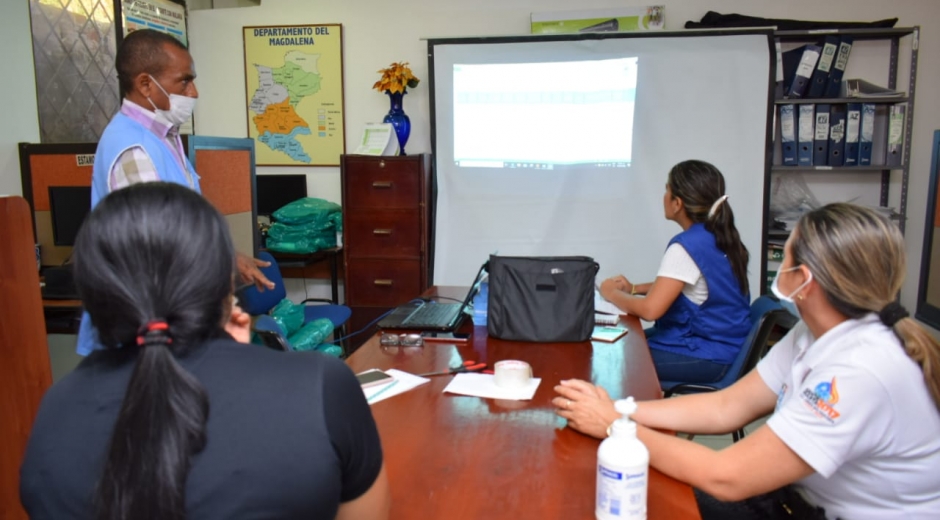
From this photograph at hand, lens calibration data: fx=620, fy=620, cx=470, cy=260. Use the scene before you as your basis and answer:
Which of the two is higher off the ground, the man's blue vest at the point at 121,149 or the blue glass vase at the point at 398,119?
the blue glass vase at the point at 398,119

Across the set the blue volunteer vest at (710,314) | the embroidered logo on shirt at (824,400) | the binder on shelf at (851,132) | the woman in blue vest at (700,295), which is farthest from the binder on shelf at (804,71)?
the embroidered logo on shirt at (824,400)

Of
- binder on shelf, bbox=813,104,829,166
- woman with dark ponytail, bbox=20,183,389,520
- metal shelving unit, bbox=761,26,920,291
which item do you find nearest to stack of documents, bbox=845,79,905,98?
metal shelving unit, bbox=761,26,920,291

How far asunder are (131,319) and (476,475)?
616mm

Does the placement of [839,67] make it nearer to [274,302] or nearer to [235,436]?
[274,302]

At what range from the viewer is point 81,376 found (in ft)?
2.53

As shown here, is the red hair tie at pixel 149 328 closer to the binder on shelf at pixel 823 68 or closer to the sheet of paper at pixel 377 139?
the sheet of paper at pixel 377 139

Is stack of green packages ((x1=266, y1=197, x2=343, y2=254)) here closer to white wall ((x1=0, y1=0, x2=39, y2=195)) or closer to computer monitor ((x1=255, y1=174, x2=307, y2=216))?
computer monitor ((x1=255, y1=174, x2=307, y2=216))

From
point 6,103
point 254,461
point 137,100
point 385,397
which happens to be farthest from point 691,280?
point 6,103

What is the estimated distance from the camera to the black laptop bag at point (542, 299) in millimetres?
1891

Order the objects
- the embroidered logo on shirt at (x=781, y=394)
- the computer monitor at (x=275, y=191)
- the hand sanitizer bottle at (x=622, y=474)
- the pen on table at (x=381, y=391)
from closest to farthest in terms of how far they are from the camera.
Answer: the hand sanitizer bottle at (x=622, y=474) → the embroidered logo on shirt at (x=781, y=394) → the pen on table at (x=381, y=391) → the computer monitor at (x=275, y=191)

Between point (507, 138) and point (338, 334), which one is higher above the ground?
point (507, 138)

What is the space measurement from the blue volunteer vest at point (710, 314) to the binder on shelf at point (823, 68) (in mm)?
1932

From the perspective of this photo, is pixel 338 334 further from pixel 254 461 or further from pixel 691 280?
pixel 254 461

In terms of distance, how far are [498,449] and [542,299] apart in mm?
793
